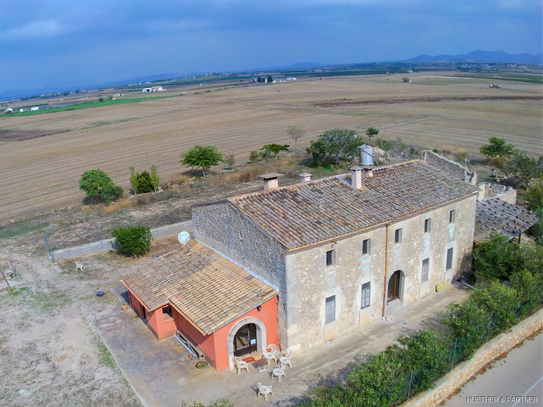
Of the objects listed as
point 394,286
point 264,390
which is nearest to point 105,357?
point 264,390

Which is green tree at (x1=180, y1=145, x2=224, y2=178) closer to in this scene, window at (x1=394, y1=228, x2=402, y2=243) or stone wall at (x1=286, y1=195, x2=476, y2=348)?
stone wall at (x1=286, y1=195, x2=476, y2=348)

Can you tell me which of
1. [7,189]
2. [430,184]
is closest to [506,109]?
[430,184]

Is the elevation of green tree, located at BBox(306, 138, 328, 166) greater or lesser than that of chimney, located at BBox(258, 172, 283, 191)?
lesser

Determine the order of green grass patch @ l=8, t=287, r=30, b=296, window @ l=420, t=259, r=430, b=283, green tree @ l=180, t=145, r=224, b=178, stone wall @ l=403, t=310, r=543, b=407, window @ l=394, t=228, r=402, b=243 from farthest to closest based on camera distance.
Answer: green tree @ l=180, t=145, r=224, b=178
green grass patch @ l=8, t=287, r=30, b=296
window @ l=420, t=259, r=430, b=283
window @ l=394, t=228, r=402, b=243
stone wall @ l=403, t=310, r=543, b=407

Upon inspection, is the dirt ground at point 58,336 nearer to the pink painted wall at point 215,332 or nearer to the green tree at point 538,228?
the pink painted wall at point 215,332

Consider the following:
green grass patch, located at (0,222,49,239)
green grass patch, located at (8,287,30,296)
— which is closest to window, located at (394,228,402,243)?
green grass patch, located at (8,287,30,296)

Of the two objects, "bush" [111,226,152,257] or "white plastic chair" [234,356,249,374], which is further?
"bush" [111,226,152,257]

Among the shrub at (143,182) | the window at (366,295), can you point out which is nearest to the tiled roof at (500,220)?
the window at (366,295)

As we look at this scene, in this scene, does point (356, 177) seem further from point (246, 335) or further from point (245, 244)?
point (246, 335)
